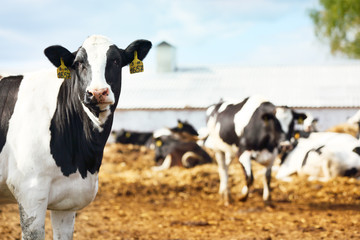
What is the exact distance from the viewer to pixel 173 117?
2678 cm

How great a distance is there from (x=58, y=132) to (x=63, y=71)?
0.51 metres

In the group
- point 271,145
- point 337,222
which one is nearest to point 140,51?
point 337,222

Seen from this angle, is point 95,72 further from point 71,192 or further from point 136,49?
point 71,192

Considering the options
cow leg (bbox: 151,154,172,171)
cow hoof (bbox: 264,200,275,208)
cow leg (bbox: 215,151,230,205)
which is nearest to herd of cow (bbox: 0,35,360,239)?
cow hoof (bbox: 264,200,275,208)

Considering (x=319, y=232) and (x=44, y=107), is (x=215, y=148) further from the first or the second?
(x=44, y=107)

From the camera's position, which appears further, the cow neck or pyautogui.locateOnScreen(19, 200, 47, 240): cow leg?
the cow neck

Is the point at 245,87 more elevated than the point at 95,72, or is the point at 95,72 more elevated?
the point at 245,87

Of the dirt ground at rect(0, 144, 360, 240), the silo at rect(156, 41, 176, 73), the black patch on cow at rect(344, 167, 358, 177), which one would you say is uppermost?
the silo at rect(156, 41, 176, 73)

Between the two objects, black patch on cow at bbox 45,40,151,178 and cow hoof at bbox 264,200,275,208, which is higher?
black patch on cow at bbox 45,40,151,178

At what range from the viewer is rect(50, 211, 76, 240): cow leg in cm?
418

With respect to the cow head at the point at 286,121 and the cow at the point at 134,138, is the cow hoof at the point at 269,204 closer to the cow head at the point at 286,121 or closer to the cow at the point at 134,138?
the cow head at the point at 286,121

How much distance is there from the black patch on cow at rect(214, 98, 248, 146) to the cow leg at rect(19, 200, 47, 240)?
631 centimetres

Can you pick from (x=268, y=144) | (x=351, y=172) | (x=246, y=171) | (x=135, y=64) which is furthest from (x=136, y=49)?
(x=351, y=172)

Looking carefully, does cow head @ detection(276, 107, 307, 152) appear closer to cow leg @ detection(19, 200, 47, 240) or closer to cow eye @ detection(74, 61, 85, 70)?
cow eye @ detection(74, 61, 85, 70)
